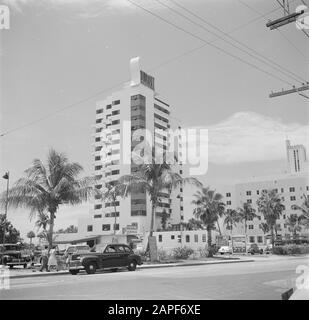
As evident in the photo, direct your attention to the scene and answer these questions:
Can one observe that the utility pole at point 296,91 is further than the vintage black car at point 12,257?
No

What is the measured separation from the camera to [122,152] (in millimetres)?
80438

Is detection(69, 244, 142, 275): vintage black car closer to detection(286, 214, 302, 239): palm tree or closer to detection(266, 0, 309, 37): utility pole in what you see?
detection(266, 0, 309, 37): utility pole

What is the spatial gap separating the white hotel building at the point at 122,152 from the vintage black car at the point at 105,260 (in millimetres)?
56917

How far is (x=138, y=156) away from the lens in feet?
97.9

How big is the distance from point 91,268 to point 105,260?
32.9 inches

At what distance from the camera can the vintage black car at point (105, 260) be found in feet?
64.6

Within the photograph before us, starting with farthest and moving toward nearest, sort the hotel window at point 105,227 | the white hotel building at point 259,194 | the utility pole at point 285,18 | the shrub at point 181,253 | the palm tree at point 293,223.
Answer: the white hotel building at point 259,194, the hotel window at point 105,227, the palm tree at point 293,223, the shrub at point 181,253, the utility pole at point 285,18

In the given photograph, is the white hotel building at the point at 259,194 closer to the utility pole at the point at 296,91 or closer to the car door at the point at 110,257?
the car door at the point at 110,257

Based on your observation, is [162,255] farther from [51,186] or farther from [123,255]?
[51,186]

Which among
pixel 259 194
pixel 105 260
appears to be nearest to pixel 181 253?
pixel 105 260

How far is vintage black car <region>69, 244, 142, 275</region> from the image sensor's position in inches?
776

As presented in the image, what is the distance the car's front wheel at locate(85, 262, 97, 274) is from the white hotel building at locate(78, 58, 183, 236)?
192 ft

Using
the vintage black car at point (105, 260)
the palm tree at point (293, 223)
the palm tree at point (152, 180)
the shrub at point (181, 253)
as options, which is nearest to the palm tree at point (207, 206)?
the shrub at point (181, 253)
